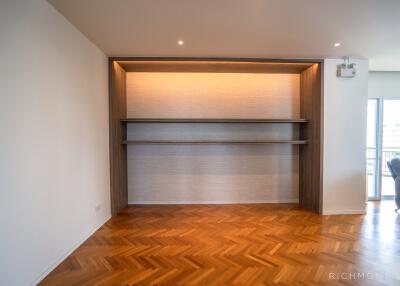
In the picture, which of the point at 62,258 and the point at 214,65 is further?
the point at 214,65

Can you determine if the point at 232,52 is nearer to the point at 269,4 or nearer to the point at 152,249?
the point at 269,4

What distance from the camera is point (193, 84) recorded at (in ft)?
14.3

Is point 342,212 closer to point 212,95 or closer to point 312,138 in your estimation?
point 312,138

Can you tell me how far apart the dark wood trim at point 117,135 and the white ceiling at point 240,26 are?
466 millimetres

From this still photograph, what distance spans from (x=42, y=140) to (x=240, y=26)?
2.44 meters

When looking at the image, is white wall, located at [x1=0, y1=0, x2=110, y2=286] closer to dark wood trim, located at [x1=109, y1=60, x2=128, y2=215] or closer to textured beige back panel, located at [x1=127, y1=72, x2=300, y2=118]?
dark wood trim, located at [x1=109, y1=60, x2=128, y2=215]

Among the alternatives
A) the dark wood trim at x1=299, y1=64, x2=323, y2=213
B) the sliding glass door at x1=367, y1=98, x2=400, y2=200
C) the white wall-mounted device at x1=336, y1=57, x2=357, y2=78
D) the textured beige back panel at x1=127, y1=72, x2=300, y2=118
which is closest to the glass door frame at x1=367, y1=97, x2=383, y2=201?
the sliding glass door at x1=367, y1=98, x2=400, y2=200

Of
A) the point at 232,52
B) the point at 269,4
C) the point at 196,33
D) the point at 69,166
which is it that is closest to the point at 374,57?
the point at 232,52

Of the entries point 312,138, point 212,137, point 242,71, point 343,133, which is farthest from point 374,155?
point 212,137

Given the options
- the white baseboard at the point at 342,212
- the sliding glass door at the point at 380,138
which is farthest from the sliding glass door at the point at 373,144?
the white baseboard at the point at 342,212

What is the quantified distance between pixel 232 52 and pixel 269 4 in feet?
4.07

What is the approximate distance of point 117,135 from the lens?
3848 mm

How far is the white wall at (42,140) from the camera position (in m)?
1.72

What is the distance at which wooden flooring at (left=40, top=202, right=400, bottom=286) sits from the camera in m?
2.12
